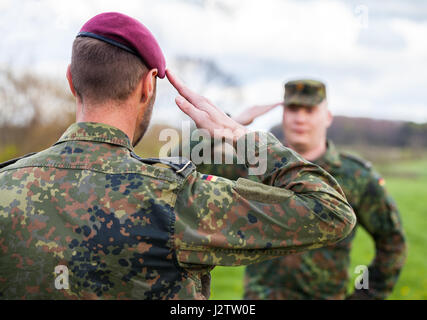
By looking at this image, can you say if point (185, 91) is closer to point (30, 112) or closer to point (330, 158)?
point (330, 158)

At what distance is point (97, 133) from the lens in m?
1.83

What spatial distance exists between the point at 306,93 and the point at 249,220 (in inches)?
125

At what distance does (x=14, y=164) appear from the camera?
5.97 ft

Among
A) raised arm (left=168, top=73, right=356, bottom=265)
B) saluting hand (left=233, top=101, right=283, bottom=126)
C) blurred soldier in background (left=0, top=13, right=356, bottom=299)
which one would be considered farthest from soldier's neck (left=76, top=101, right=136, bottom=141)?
saluting hand (left=233, top=101, right=283, bottom=126)

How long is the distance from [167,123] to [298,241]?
8.63 metres

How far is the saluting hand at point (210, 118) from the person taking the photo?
1924mm

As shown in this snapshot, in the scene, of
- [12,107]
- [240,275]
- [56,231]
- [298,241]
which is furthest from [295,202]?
[12,107]

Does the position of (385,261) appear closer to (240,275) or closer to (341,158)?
(341,158)

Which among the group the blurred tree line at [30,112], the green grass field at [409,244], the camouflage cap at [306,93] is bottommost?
the green grass field at [409,244]

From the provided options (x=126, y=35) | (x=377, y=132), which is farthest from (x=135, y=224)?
(x=377, y=132)

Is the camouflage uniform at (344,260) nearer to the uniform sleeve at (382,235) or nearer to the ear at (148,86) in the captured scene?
the uniform sleeve at (382,235)

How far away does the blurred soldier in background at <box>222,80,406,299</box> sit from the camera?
4070mm

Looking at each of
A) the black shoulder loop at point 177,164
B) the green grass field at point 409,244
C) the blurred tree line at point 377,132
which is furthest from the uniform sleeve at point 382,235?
the blurred tree line at point 377,132

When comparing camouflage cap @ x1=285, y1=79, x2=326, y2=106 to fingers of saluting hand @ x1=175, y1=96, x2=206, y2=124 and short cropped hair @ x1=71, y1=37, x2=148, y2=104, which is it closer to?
fingers of saluting hand @ x1=175, y1=96, x2=206, y2=124
